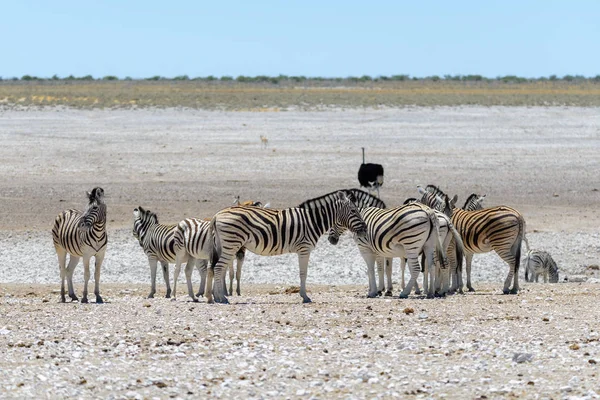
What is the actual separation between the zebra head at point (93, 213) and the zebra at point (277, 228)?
145cm

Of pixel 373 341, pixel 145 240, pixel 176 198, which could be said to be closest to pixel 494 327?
pixel 373 341

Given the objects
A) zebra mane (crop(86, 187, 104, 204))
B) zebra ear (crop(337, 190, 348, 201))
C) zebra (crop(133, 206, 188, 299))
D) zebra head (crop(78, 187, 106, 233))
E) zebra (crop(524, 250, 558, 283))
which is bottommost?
zebra (crop(524, 250, 558, 283))

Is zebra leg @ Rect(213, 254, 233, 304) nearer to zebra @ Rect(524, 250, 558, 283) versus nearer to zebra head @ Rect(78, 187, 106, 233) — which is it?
zebra head @ Rect(78, 187, 106, 233)

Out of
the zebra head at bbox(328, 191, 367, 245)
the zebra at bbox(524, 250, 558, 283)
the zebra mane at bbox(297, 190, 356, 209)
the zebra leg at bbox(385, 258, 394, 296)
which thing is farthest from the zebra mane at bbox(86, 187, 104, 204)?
the zebra at bbox(524, 250, 558, 283)

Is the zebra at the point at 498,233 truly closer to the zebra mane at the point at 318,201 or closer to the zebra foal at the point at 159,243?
the zebra mane at the point at 318,201

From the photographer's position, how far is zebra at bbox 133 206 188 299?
15081 millimetres

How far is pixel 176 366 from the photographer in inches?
382

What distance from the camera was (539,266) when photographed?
61.2 ft

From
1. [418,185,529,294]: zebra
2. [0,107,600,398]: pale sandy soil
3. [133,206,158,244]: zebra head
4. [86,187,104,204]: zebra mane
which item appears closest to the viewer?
[0,107,600,398]: pale sandy soil

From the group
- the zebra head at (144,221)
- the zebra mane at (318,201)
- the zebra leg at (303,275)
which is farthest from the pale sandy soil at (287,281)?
the zebra mane at (318,201)

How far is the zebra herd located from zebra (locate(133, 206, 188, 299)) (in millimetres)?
17

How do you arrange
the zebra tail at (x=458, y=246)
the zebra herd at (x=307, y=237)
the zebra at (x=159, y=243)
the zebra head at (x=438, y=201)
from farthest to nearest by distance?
the zebra head at (x=438, y=201)
the zebra at (x=159, y=243)
the zebra tail at (x=458, y=246)
the zebra herd at (x=307, y=237)

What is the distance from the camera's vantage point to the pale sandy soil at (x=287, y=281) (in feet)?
30.3

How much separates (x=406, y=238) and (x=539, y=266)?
511 cm
